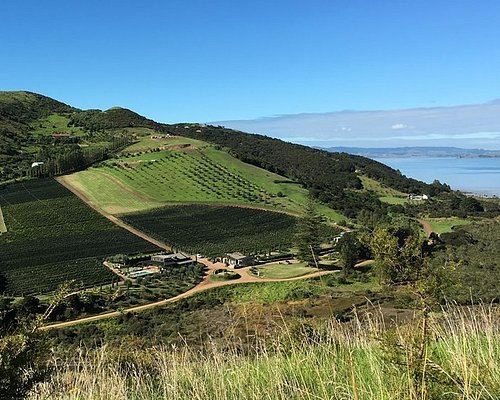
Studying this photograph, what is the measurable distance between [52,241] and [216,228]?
2004 centimetres

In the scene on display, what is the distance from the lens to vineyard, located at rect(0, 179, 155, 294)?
131ft

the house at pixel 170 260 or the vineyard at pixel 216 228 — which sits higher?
the vineyard at pixel 216 228

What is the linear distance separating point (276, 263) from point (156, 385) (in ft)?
144

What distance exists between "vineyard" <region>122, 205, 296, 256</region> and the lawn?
6087 millimetres

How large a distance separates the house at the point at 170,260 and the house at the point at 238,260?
12.9ft

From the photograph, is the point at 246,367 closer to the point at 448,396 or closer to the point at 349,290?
the point at 448,396

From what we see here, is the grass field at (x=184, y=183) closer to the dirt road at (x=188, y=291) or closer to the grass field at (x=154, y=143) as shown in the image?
the grass field at (x=154, y=143)

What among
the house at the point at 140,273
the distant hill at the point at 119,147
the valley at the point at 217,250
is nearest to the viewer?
the valley at the point at 217,250

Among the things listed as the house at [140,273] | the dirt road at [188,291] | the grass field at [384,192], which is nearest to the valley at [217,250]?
the house at [140,273]

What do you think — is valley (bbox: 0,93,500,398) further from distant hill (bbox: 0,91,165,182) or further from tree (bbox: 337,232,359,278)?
distant hill (bbox: 0,91,165,182)

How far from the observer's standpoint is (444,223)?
2692 inches

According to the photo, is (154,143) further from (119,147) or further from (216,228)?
(216,228)

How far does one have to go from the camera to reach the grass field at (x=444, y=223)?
63525 millimetres

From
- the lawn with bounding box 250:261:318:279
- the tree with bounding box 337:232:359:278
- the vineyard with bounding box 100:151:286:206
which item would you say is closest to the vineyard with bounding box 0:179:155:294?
the vineyard with bounding box 100:151:286:206
